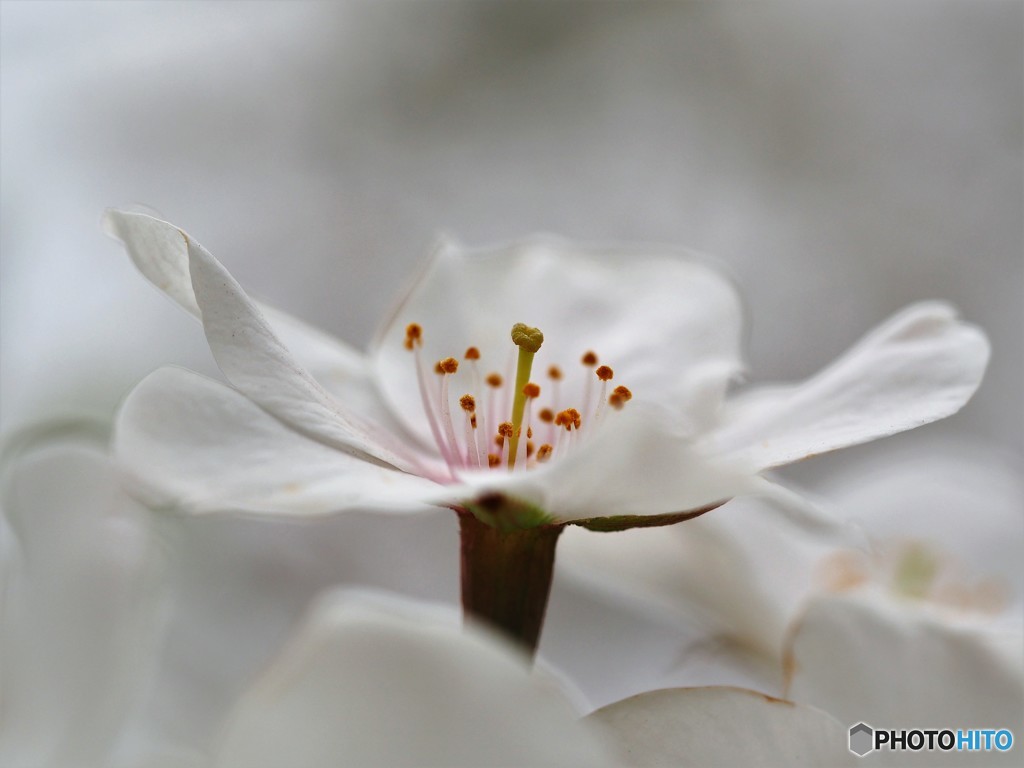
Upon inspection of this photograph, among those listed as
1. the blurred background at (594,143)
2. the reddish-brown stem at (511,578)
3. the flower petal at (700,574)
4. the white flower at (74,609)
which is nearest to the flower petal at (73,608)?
the white flower at (74,609)

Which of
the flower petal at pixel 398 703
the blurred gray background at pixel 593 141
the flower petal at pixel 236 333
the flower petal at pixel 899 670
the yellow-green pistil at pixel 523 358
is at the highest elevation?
the blurred gray background at pixel 593 141

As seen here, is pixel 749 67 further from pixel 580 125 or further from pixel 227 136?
pixel 227 136

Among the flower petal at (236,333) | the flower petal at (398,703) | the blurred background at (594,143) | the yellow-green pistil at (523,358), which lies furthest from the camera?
the blurred background at (594,143)

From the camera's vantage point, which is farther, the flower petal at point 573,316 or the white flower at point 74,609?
the flower petal at point 573,316

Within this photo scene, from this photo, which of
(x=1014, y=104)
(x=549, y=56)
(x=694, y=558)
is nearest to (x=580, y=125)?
(x=549, y=56)

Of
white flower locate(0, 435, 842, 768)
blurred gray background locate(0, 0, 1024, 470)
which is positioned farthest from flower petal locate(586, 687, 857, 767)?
blurred gray background locate(0, 0, 1024, 470)

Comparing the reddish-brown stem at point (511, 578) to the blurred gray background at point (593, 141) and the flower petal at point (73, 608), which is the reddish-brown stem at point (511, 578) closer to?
the flower petal at point (73, 608)

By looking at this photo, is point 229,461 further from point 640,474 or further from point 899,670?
point 899,670

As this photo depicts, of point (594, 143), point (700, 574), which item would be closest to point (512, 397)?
point (700, 574)
